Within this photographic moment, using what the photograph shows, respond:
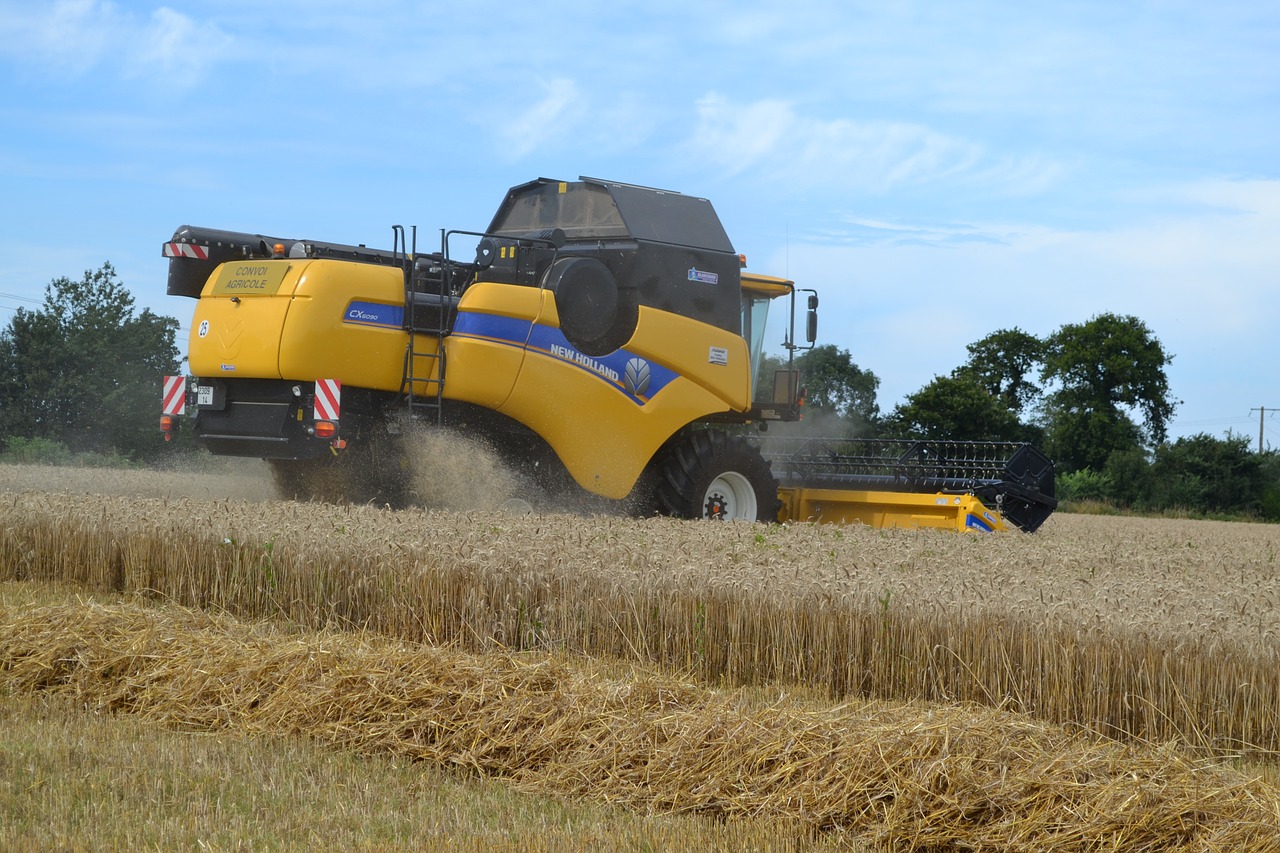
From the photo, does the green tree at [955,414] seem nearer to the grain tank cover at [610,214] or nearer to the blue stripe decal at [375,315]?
the grain tank cover at [610,214]

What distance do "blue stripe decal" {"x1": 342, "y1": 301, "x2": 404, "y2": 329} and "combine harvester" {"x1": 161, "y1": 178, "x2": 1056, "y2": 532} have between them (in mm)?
16

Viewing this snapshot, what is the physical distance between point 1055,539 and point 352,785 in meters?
8.47

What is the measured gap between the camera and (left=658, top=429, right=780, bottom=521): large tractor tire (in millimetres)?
11773

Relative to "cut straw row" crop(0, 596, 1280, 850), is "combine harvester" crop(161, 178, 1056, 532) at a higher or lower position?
higher

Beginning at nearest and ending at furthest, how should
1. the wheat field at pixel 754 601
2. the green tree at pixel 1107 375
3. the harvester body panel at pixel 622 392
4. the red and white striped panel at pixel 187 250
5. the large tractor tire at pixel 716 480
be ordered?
1. the wheat field at pixel 754 601
2. the harvester body panel at pixel 622 392
3. the red and white striped panel at pixel 187 250
4. the large tractor tire at pixel 716 480
5. the green tree at pixel 1107 375

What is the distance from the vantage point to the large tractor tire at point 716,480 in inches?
464

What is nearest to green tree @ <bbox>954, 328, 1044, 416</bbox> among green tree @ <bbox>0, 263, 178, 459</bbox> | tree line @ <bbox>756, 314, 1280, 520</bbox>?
tree line @ <bbox>756, 314, 1280, 520</bbox>

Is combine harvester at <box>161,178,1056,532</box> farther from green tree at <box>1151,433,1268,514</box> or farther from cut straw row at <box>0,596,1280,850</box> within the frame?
green tree at <box>1151,433,1268,514</box>

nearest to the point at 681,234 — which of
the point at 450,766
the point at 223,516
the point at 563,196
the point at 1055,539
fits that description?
the point at 563,196

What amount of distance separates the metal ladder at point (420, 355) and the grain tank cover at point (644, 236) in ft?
4.62

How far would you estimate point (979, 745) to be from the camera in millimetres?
4203

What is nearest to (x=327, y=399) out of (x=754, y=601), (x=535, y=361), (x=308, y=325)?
(x=308, y=325)

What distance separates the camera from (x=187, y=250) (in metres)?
10.7

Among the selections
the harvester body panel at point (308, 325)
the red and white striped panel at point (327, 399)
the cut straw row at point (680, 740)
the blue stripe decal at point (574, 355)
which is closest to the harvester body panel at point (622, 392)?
the blue stripe decal at point (574, 355)
